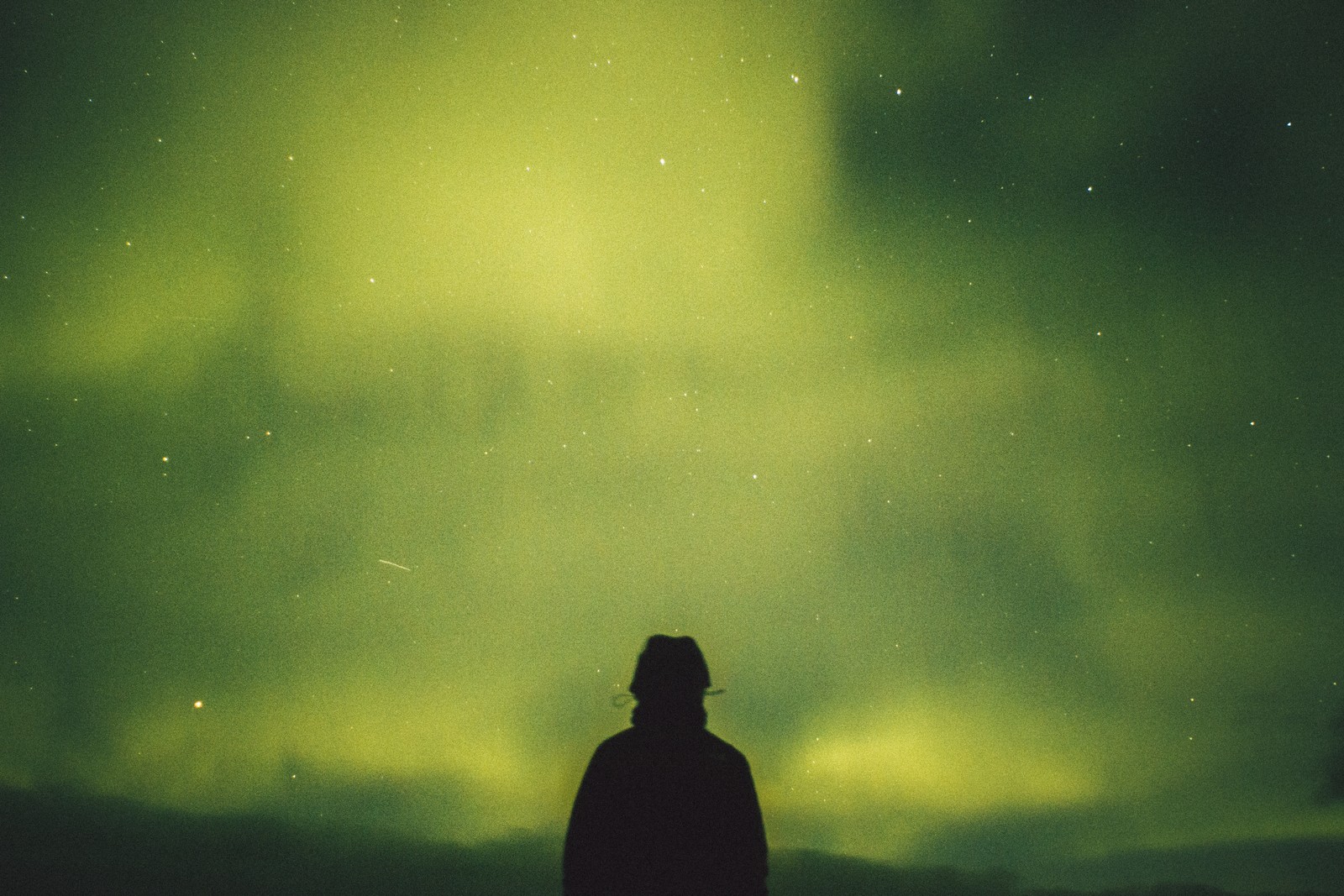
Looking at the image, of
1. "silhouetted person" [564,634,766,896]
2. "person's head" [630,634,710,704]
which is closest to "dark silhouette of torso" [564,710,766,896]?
"silhouetted person" [564,634,766,896]

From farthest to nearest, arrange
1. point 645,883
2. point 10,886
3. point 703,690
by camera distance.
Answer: point 10,886
point 703,690
point 645,883

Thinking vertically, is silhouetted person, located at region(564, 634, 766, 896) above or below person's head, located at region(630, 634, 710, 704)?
below

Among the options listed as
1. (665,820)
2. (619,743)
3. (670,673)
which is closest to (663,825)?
(665,820)

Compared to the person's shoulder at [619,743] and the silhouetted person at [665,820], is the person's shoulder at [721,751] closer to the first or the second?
the silhouetted person at [665,820]

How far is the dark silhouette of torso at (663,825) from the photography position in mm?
2396

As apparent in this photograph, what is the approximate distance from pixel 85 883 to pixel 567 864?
24712 cm

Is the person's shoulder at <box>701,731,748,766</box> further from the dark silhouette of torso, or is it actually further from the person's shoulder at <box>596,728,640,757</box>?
the person's shoulder at <box>596,728,640,757</box>

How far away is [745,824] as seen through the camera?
2479 millimetres

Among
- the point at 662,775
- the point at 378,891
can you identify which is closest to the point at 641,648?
the point at 662,775

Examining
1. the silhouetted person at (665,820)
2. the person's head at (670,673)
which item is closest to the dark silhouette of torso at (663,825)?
the silhouetted person at (665,820)

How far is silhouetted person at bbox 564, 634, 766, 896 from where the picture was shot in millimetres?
2398

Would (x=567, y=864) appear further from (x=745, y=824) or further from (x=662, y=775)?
(x=745, y=824)

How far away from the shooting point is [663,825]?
7.89 ft

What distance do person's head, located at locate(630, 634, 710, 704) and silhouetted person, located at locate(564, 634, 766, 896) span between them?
72 mm
